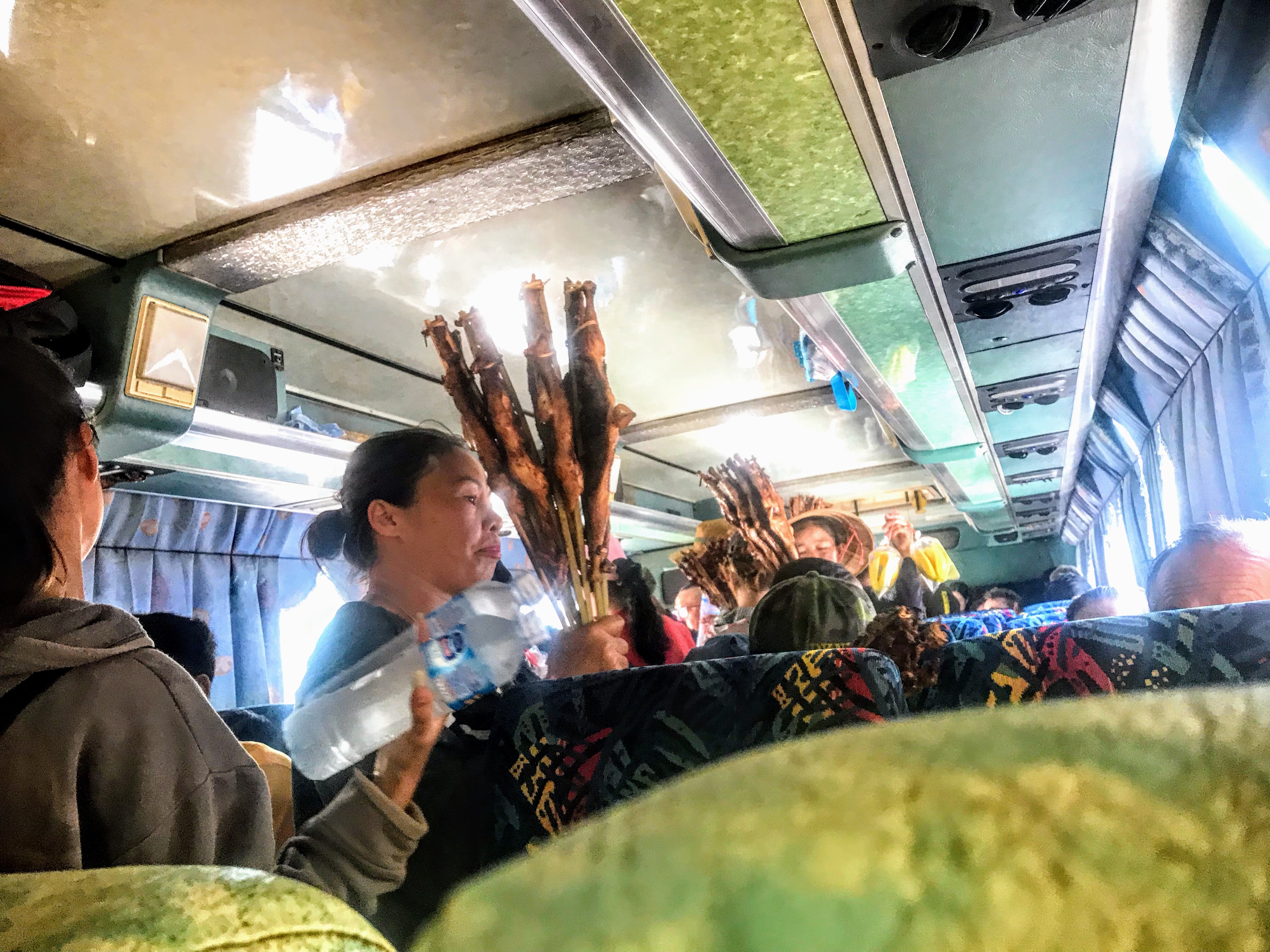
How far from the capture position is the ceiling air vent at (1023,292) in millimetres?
2279

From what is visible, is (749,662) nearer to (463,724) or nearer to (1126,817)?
(463,724)

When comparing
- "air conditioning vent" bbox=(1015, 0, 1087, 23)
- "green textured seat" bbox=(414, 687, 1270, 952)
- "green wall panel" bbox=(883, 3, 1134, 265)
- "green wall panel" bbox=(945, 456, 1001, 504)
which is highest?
"green wall panel" bbox=(883, 3, 1134, 265)

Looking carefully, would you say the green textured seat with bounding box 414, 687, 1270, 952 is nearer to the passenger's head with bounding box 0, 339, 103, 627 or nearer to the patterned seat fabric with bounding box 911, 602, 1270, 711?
the passenger's head with bounding box 0, 339, 103, 627

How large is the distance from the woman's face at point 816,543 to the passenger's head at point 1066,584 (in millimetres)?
2852

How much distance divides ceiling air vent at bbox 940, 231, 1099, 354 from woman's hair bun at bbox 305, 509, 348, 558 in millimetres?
1912

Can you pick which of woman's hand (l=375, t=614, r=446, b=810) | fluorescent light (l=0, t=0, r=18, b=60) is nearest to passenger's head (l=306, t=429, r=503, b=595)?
woman's hand (l=375, t=614, r=446, b=810)

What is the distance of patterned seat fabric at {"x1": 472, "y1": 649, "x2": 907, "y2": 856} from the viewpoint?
1.34 meters

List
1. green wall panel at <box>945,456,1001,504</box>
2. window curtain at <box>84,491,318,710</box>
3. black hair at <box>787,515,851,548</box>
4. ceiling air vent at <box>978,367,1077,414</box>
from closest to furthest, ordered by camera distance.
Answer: ceiling air vent at <box>978,367,1077,414</box> → window curtain at <box>84,491,318,710</box> → black hair at <box>787,515,851,548</box> → green wall panel at <box>945,456,1001,504</box>

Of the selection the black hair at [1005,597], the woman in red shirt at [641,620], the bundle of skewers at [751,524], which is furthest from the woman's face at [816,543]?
the black hair at [1005,597]

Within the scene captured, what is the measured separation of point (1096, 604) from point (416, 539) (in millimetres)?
Result: 2895

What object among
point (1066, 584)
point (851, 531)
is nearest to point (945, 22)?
point (851, 531)

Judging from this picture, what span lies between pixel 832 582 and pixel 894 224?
101 cm

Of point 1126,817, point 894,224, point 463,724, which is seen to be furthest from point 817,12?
point 463,724

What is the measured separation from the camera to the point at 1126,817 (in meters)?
0.15
